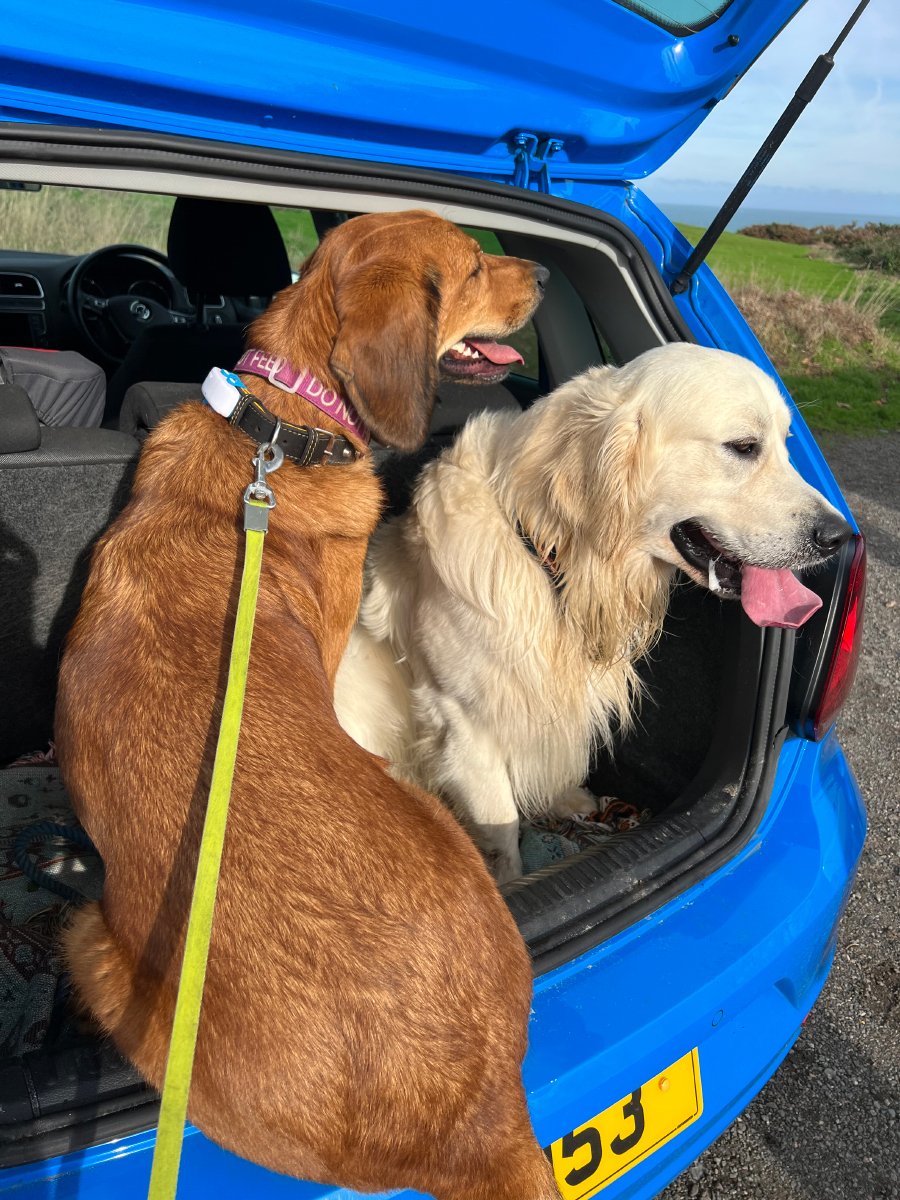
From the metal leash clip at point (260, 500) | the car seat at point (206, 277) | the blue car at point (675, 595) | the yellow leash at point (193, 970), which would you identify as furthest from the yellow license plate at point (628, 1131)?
the car seat at point (206, 277)

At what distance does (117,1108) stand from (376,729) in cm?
157

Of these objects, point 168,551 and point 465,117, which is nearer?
point 168,551

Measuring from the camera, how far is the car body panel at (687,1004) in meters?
1.20

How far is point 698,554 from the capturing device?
2248 mm

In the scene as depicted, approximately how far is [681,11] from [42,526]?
6.42 ft

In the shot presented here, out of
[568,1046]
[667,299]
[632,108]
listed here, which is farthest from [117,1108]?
[632,108]

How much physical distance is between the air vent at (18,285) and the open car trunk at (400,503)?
2998 mm

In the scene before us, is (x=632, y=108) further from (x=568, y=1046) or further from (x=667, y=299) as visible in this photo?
(x=568, y=1046)

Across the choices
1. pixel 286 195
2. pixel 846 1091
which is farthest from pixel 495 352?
pixel 846 1091

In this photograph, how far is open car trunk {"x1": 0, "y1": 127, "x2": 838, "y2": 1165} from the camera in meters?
1.32

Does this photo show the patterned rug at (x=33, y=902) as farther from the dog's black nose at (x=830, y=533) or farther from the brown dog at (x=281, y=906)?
the dog's black nose at (x=830, y=533)

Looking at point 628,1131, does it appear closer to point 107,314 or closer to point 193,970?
point 193,970

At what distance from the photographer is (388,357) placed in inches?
74.9

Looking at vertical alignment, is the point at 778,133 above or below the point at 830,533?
above
